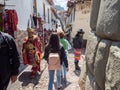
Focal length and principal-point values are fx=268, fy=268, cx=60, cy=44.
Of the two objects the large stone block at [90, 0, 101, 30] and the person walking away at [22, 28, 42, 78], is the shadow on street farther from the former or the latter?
the large stone block at [90, 0, 101, 30]

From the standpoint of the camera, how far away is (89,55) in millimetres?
2705

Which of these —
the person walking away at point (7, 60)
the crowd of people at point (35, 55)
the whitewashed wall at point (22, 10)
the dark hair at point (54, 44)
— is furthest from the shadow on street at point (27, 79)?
the person walking away at point (7, 60)

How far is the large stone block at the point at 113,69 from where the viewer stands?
189cm

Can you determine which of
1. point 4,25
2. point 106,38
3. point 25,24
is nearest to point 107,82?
point 106,38

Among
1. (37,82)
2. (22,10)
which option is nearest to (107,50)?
(37,82)

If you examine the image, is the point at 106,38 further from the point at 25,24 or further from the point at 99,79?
the point at 25,24

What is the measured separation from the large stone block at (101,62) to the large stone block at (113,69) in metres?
0.11

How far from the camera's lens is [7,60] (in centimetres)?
379

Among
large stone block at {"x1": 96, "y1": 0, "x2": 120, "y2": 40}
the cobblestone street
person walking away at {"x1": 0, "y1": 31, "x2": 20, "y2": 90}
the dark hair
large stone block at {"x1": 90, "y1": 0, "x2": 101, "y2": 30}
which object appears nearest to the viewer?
large stone block at {"x1": 96, "y1": 0, "x2": 120, "y2": 40}

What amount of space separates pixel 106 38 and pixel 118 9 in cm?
35

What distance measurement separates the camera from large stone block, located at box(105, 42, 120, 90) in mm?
1891

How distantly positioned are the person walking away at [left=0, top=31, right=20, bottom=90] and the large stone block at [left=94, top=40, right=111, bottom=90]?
173cm

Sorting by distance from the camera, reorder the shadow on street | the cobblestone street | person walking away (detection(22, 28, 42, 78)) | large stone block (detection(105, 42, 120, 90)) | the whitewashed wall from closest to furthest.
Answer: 1. large stone block (detection(105, 42, 120, 90))
2. the cobblestone street
3. the shadow on street
4. person walking away (detection(22, 28, 42, 78))
5. the whitewashed wall

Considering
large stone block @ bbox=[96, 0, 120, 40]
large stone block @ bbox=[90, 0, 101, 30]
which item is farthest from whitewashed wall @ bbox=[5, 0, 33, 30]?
large stone block @ bbox=[96, 0, 120, 40]
